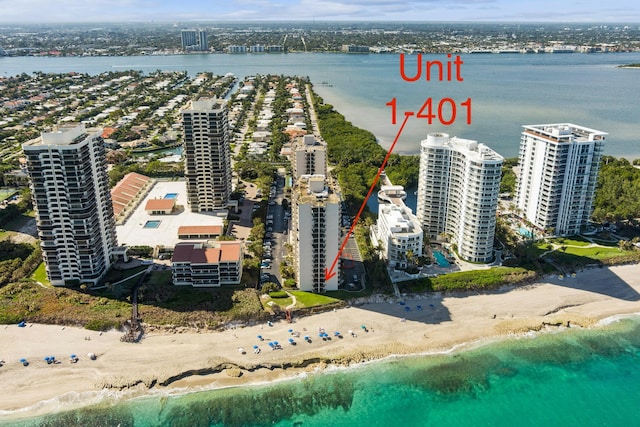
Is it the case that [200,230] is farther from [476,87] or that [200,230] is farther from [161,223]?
[476,87]

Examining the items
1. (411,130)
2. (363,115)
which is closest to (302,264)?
(411,130)

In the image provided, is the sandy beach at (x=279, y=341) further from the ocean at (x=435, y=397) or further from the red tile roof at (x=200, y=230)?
the red tile roof at (x=200, y=230)

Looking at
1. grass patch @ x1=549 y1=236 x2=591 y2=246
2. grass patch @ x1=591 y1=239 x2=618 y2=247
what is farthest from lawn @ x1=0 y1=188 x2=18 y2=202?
grass patch @ x1=591 y1=239 x2=618 y2=247

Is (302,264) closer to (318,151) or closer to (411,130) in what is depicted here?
(318,151)

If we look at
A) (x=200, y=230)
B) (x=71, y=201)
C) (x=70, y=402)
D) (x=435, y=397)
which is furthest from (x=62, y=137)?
(x=435, y=397)

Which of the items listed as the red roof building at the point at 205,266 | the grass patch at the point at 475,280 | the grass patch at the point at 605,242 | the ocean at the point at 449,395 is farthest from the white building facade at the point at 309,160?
the grass patch at the point at 605,242
